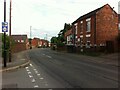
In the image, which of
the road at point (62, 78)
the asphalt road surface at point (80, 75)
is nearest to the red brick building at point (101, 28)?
the asphalt road surface at point (80, 75)

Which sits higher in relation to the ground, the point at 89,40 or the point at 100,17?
the point at 100,17

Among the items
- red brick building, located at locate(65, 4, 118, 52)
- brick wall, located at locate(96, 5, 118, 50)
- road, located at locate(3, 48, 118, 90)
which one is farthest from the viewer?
brick wall, located at locate(96, 5, 118, 50)

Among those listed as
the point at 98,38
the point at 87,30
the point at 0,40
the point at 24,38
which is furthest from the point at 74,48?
the point at 24,38

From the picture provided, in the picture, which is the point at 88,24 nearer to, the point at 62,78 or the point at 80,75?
the point at 80,75

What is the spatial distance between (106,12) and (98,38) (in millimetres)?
5086

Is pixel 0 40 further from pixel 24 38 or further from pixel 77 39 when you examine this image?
pixel 24 38

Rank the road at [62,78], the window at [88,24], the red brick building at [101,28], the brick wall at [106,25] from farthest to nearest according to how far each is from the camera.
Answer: the window at [88,24] < the brick wall at [106,25] < the red brick building at [101,28] < the road at [62,78]

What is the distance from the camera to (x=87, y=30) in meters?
57.2

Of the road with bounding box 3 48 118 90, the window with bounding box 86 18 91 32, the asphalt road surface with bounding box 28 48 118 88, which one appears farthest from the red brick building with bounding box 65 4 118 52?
the road with bounding box 3 48 118 90

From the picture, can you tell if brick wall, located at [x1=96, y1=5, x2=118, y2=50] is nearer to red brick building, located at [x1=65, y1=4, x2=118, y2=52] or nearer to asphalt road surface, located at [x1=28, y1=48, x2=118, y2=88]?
red brick building, located at [x1=65, y1=4, x2=118, y2=52]

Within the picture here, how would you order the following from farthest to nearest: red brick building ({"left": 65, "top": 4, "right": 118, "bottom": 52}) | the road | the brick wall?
the brick wall < red brick building ({"left": 65, "top": 4, "right": 118, "bottom": 52}) < the road

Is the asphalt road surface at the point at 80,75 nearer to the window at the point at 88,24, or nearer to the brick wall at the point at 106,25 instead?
the brick wall at the point at 106,25

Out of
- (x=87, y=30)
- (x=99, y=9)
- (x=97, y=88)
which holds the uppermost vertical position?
(x=99, y=9)

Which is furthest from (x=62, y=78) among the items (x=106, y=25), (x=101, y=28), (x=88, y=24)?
(x=88, y=24)
